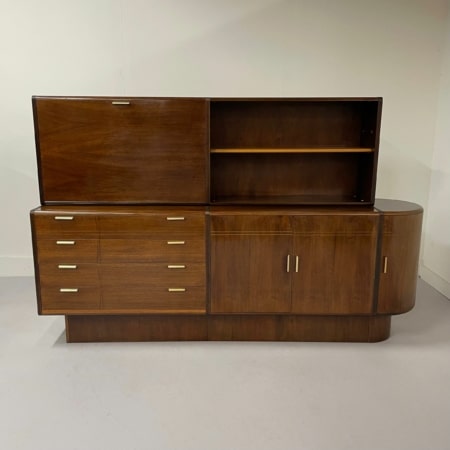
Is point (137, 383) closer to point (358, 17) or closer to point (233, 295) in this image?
point (233, 295)

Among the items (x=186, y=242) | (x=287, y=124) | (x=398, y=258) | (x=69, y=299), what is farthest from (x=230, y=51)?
→ (x=69, y=299)

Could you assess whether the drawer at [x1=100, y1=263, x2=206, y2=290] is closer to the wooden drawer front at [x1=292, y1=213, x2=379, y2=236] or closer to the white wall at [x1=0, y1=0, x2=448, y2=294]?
the wooden drawer front at [x1=292, y1=213, x2=379, y2=236]

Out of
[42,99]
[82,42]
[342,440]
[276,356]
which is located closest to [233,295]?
[276,356]

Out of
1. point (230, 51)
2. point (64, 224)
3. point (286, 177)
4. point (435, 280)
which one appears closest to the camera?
point (64, 224)

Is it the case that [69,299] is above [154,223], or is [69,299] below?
below

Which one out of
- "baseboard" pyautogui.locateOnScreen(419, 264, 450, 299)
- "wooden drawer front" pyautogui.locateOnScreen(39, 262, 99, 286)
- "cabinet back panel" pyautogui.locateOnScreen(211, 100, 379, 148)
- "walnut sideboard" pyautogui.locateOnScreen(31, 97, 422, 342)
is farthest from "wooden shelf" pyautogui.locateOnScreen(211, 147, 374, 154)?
"baseboard" pyautogui.locateOnScreen(419, 264, 450, 299)

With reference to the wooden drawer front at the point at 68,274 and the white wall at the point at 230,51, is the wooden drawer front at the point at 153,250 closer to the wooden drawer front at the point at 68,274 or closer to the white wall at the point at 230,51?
the wooden drawer front at the point at 68,274

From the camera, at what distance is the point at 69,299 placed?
259 cm

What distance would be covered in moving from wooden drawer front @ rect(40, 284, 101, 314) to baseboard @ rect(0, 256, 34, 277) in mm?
1497

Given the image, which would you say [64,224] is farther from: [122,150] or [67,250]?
[122,150]

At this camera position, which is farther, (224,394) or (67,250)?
(67,250)

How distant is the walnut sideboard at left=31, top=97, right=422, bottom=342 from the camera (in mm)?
2545

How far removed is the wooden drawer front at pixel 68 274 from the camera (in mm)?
2562

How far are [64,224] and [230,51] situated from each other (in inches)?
81.2
